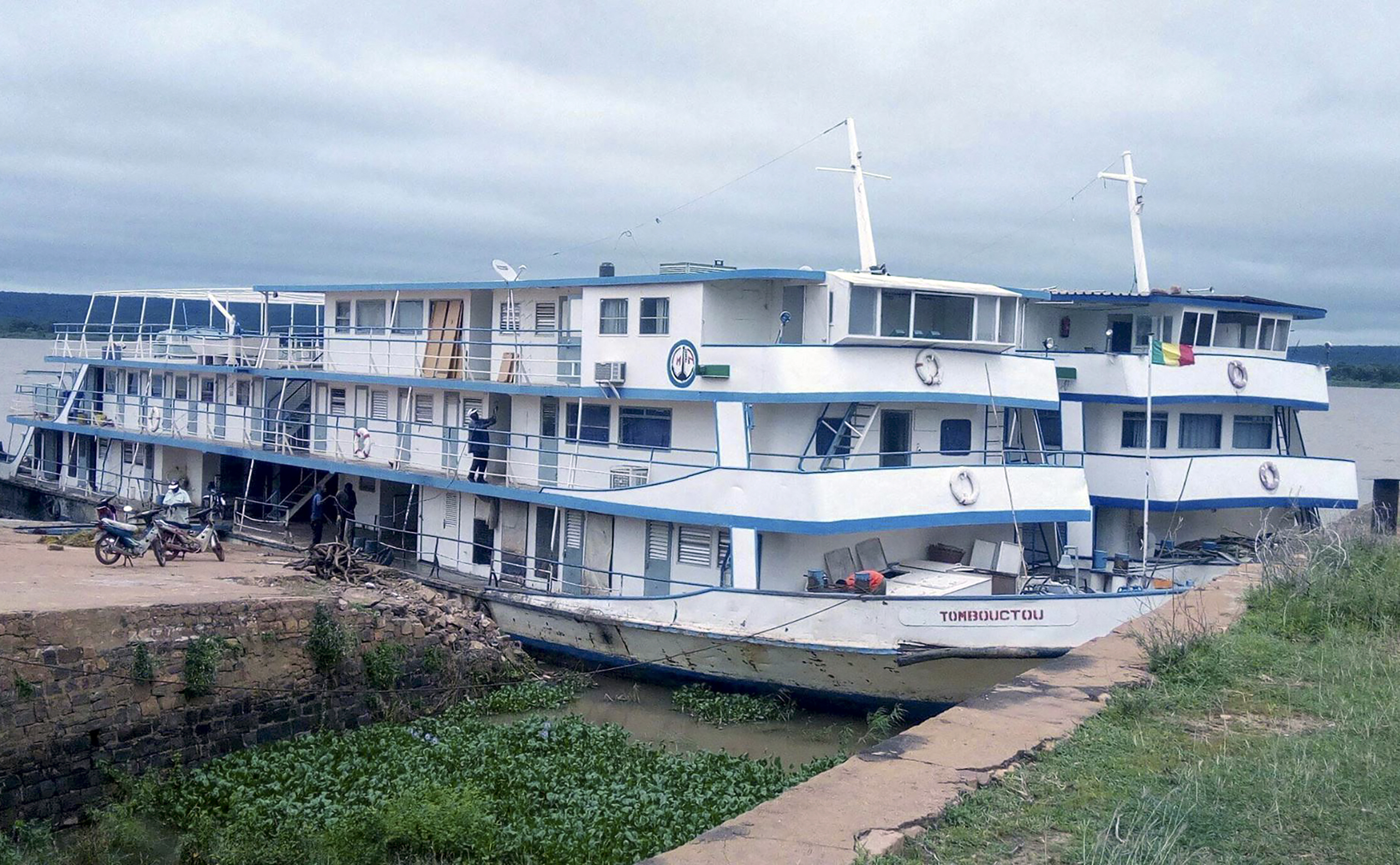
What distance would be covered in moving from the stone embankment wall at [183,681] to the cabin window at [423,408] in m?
5.04

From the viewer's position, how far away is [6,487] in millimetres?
29812

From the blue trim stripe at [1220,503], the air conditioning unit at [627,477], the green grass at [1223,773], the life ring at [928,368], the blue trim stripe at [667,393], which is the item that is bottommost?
the green grass at [1223,773]

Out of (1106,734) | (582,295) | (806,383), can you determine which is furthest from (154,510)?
(1106,734)

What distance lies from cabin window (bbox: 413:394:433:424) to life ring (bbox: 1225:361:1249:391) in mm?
13471

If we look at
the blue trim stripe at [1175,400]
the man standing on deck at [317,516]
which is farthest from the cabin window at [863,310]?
the man standing on deck at [317,516]

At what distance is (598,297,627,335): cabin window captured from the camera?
17.1 m

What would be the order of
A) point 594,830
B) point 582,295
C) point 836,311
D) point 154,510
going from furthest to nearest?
point 154,510
point 582,295
point 836,311
point 594,830

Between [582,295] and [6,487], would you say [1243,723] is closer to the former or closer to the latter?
[582,295]

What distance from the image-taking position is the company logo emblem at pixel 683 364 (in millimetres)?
15875

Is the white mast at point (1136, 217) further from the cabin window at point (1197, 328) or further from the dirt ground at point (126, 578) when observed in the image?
the dirt ground at point (126, 578)

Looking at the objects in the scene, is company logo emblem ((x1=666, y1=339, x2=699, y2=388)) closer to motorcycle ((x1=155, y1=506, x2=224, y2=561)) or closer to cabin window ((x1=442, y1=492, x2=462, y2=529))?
cabin window ((x1=442, y1=492, x2=462, y2=529))

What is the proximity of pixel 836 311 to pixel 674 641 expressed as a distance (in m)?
4.85

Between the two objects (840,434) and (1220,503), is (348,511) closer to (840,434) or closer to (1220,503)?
(840,434)

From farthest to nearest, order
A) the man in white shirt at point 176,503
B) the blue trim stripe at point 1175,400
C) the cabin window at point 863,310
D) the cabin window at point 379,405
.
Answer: the man in white shirt at point 176,503 → the cabin window at point 379,405 → the blue trim stripe at point 1175,400 → the cabin window at point 863,310
